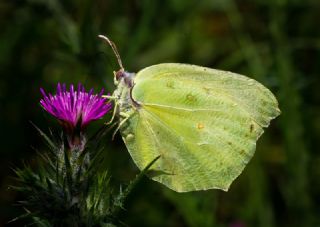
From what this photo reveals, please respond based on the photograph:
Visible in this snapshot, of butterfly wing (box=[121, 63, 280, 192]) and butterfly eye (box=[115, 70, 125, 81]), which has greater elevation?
butterfly eye (box=[115, 70, 125, 81])

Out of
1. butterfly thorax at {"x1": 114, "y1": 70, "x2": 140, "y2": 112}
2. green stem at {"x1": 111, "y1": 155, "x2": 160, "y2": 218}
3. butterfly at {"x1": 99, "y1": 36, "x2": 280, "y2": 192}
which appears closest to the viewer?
green stem at {"x1": 111, "y1": 155, "x2": 160, "y2": 218}

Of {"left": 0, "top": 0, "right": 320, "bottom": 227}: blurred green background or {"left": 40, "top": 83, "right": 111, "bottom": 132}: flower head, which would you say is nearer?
{"left": 40, "top": 83, "right": 111, "bottom": 132}: flower head

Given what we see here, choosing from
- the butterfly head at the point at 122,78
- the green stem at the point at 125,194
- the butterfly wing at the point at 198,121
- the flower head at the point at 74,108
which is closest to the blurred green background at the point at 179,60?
the butterfly wing at the point at 198,121

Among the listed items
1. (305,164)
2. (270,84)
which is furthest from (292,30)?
(305,164)

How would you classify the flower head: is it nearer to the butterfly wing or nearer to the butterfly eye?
the butterfly eye

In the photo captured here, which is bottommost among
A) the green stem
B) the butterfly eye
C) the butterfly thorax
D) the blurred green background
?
the blurred green background

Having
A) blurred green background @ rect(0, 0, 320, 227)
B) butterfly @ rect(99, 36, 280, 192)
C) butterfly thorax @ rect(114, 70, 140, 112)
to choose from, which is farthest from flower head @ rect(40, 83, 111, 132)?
blurred green background @ rect(0, 0, 320, 227)

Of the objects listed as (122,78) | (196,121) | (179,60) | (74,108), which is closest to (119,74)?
(122,78)

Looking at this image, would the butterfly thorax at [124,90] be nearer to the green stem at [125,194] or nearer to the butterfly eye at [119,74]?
the butterfly eye at [119,74]
